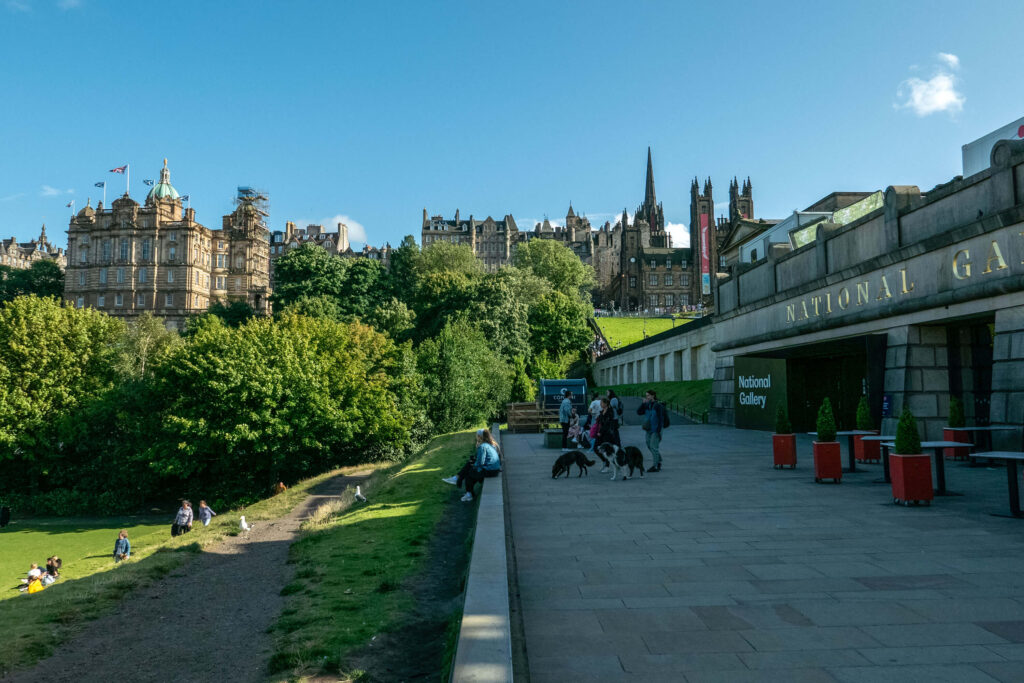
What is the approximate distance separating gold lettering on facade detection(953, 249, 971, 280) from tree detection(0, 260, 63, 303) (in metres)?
112

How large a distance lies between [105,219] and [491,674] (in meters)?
121

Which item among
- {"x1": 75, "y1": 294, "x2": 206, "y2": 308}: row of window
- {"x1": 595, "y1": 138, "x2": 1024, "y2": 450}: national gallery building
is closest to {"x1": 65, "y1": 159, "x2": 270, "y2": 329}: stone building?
{"x1": 75, "y1": 294, "x2": 206, "y2": 308}: row of window

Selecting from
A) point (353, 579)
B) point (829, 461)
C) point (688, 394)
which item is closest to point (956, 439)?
point (829, 461)

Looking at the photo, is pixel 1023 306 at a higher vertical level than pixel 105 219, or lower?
lower

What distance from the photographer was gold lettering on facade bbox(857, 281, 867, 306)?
1938 cm

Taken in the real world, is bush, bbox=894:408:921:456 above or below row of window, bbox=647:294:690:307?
below

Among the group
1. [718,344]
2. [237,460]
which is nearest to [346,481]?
[237,460]

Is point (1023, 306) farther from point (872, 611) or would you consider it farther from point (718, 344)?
point (718, 344)

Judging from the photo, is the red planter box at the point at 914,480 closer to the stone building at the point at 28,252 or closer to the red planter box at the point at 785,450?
the red planter box at the point at 785,450

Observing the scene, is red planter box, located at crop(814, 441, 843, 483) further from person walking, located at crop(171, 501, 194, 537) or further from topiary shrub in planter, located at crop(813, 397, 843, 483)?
person walking, located at crop(171, 501, 194, 537)

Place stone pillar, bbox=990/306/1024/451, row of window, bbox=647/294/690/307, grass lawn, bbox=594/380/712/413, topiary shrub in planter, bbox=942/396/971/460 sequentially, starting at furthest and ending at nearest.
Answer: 1. row of window, bbox=647/294/690/307
2. grass lawn, bbox=594/380/712/413
3. topiary shrub in planter, bbox=942/396/971/460
4. stone pillar, bbox=990/306/1024/451

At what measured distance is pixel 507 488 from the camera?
1422 centimetres

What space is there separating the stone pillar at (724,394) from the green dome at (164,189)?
104358 mm

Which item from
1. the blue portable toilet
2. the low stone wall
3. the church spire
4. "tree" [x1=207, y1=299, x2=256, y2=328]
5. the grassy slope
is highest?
the church spire
